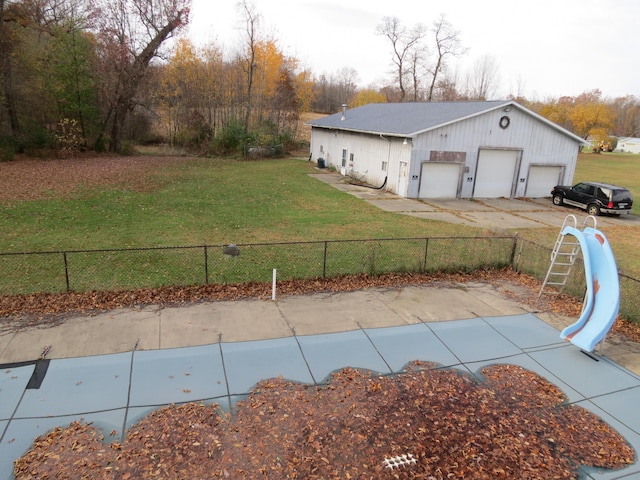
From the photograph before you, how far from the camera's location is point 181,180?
2398 cm

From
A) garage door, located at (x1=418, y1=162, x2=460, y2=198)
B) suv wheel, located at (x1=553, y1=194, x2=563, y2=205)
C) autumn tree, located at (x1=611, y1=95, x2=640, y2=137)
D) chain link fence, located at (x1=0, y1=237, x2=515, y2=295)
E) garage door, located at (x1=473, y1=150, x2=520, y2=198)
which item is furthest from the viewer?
autumn tree, located at (x1=611, y1=95, x2=640, y2=137)

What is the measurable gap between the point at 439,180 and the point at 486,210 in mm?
3408

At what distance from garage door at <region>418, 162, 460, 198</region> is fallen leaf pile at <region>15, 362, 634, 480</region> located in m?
17.9

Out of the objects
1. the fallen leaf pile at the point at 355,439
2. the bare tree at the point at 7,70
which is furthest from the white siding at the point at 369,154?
the bare tree at the point at 7,70

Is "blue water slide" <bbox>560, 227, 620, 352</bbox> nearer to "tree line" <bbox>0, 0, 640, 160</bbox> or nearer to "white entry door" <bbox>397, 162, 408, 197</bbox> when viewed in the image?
"white entry door" <bbox>397, 162, 408, 197</bbox>

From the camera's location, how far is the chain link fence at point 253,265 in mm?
9312

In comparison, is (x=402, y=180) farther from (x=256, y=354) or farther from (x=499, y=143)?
(x=256, y=354)

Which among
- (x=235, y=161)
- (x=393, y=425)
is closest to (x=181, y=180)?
(x=235, y=161)

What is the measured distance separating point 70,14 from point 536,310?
38273mm

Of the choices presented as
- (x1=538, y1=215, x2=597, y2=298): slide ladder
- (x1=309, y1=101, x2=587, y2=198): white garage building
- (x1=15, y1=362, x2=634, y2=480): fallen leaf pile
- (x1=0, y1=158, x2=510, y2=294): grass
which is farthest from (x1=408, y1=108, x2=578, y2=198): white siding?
(x1=15, y1=362, x2=634, y2=480): fallen leaf pile

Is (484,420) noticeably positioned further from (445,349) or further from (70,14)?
(70,14)

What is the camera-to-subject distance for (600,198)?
2116 cm

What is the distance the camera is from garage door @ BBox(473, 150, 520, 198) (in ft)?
79.7

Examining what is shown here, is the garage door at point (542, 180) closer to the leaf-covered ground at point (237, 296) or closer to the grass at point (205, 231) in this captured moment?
the grass at point (205, 231)
